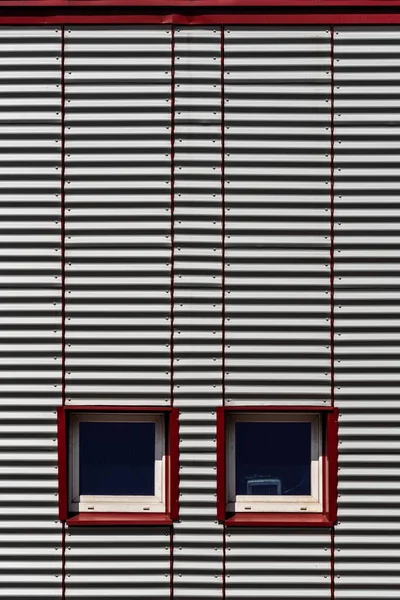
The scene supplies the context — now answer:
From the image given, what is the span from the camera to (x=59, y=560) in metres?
6.24

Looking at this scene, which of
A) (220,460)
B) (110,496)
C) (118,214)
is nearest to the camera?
(220,460)

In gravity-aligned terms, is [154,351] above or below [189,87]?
below

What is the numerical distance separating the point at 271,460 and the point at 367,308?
1586mm

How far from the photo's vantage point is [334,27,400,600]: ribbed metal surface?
20.4 ft

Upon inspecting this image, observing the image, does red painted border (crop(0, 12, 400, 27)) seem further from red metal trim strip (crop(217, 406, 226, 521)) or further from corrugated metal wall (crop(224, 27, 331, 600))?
red metal trim strip (crop(217, 406, 226, 521))

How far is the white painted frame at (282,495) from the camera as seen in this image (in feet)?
20.7

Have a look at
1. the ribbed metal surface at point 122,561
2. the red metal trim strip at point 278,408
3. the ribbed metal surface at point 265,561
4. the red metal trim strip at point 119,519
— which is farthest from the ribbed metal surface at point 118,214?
the ribbed metal surface at point 265,561

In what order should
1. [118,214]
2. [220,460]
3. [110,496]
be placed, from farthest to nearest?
[110,496]
[118,214]
[220,460]

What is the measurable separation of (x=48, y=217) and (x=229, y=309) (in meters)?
1.79

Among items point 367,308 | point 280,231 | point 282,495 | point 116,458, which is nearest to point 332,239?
point 280,231

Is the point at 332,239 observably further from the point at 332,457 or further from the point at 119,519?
the point at 119,519

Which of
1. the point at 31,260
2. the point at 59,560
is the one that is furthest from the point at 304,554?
the point at 31,260

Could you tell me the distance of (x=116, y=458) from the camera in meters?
6.38

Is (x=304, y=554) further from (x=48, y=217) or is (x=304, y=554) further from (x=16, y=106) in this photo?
(x=16, y=106)
